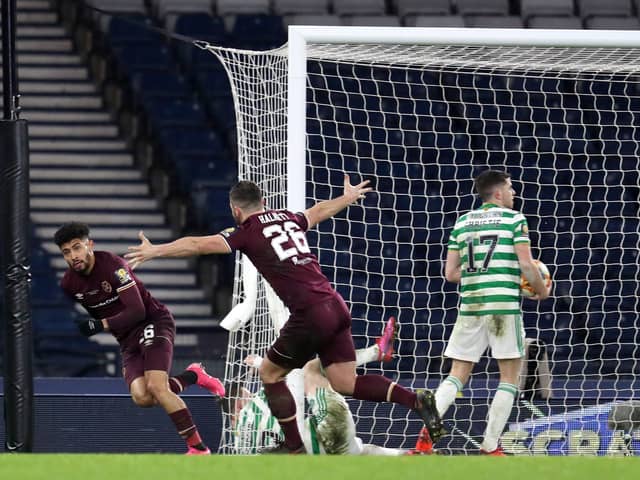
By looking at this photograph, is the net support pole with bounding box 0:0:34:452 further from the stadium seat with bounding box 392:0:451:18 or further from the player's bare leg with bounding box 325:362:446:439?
the stadium seat with bounding box 392:0:451:18

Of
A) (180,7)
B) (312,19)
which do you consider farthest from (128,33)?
(312,19)

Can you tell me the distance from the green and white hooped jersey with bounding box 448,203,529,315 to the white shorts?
0.06 meters

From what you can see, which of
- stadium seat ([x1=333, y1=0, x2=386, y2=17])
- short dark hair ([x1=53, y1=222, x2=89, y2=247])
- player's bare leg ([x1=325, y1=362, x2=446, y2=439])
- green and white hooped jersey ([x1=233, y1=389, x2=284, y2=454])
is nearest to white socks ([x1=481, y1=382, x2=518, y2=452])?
player's bare leg ([x1=325, y1=362, x2=446, y2=439])

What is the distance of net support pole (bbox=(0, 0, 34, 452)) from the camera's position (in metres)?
8.41

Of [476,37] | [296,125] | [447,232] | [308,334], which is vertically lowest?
[447,232]

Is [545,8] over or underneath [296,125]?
over

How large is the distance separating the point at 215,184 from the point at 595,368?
166 inches

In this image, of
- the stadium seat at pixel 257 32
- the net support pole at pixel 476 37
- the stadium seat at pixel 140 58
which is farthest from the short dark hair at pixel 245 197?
the stadium seat at pixel 140 58

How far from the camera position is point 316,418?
7945 mm

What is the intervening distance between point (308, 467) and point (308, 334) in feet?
5.40

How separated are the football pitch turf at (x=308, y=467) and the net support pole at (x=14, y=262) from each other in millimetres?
2134

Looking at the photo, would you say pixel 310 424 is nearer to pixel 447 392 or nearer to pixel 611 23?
pixel 447 392

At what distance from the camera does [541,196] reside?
42.1 feet

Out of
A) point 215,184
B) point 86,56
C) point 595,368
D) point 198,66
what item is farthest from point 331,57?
point 86,56
